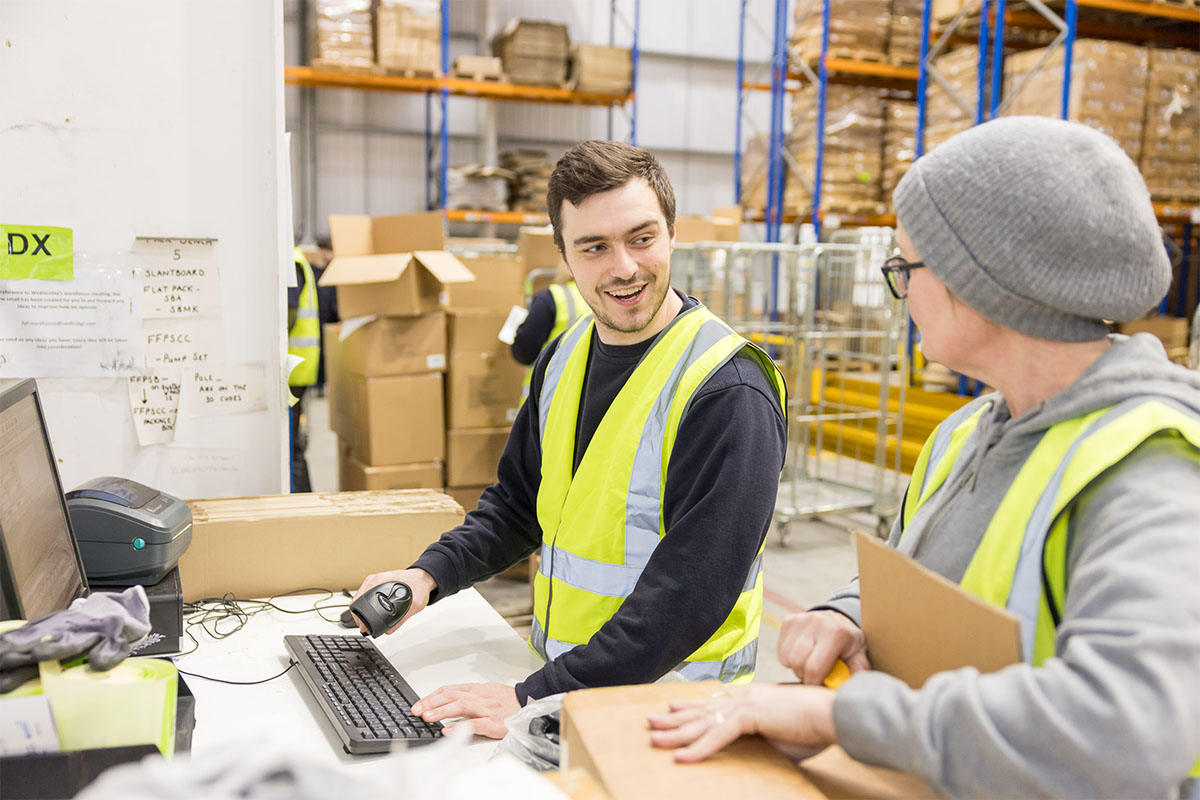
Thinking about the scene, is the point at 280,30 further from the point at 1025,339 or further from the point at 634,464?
the point at 1025,339

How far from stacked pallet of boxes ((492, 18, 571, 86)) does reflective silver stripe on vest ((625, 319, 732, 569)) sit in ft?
28.5

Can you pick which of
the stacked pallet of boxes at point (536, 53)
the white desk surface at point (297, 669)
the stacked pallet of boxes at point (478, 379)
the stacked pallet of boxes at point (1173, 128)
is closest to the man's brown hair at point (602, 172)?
the white desk surface at point (297, 669)

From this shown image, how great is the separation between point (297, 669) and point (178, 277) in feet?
3.84

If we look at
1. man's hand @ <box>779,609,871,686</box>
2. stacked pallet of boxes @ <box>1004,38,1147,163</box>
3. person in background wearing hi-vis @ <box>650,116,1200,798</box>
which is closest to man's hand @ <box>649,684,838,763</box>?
person in background wearing hi-vis @ <box>650,116,1200,798</box>

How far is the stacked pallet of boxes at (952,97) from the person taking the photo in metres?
6.93

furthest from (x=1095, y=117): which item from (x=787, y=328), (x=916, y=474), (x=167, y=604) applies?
(x=167, y=604)

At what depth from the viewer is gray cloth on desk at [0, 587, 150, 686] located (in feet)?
3.53

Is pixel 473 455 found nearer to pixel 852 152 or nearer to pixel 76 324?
pixel 76 324

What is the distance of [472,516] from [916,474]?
3.66ft

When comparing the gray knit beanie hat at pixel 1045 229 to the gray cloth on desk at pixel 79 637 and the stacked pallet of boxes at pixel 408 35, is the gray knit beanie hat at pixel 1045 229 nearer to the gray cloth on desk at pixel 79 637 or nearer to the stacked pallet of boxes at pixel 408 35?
the gray cloth on desk at pixel 79 637

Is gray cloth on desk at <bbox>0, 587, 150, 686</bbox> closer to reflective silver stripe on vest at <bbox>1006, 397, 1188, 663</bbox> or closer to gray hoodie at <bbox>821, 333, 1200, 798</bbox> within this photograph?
gray hoodie at <bbox>821, 333, 1200, 798</bbox>

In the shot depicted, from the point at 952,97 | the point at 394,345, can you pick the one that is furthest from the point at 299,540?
the point at 952,97

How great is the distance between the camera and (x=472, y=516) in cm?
217

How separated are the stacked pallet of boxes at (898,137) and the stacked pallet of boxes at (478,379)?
434 cm
